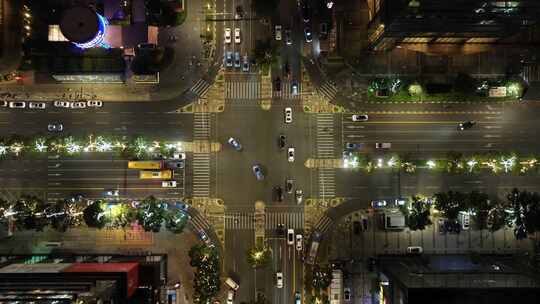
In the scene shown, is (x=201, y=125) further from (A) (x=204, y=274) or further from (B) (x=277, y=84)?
(A) (x=204, y=274)

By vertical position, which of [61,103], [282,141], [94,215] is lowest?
[94,215]

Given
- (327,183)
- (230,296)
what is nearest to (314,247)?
(327,183)

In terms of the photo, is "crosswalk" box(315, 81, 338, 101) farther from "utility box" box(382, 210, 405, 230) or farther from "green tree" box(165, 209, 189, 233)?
"green tree" box(165, 209, 189, 233)

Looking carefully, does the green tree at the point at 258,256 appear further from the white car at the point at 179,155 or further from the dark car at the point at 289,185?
the white car at the point at 179,155

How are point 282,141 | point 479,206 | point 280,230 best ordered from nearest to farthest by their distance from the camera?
point 479,206, point 280,230, point 282,141

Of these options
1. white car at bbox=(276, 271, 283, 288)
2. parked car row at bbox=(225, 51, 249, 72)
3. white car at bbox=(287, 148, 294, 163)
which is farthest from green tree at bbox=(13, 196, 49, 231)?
white car at bbox=(287, 148, 294, 163)

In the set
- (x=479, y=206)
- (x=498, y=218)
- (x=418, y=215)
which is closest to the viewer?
(x=479, y=206)
